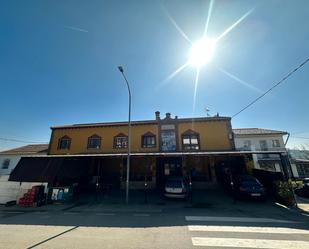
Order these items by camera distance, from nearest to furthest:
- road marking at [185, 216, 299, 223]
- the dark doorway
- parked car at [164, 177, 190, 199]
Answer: road marking at [185, 216, 299, 223], parked car at [164, 177, 190, 199], the dark doorway

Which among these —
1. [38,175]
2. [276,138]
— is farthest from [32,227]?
[276,138]

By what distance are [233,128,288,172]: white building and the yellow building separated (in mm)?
13688

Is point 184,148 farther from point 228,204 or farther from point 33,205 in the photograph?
point 33,205

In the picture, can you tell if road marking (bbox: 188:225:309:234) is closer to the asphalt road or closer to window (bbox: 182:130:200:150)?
the asphalt road

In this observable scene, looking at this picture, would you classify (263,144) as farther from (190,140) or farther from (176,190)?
(176,190)

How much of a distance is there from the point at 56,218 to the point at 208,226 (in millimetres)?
7649

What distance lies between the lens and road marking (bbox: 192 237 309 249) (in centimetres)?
497

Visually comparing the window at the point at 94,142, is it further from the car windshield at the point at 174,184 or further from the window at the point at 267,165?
the window at the point at 267,165

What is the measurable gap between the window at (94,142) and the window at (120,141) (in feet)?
7.54

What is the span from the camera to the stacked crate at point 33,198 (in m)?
11.7

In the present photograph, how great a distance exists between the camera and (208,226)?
6828mm

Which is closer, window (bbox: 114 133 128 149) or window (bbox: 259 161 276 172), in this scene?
window (bbox: 114 133 128 149)

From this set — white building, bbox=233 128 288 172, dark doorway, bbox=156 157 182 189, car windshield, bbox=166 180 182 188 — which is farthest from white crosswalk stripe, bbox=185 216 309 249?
white building, bbox=233 128 288 172

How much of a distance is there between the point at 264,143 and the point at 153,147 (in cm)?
2283
